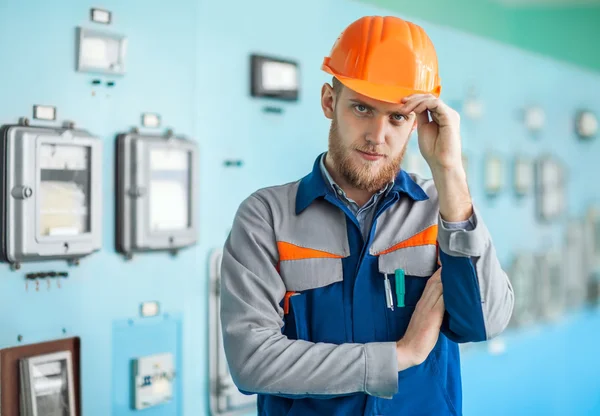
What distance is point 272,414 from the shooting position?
143 centimetres

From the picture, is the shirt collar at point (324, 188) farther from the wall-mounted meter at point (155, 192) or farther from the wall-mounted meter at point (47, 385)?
the wall-mounted meter at point (47, 385)

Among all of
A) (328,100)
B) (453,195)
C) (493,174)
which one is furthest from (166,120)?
(493,174)

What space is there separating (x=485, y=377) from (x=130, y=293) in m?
2.19

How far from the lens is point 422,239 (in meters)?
1.43

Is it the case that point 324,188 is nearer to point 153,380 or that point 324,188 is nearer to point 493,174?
point 153,380

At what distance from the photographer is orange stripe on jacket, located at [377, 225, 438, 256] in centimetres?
142

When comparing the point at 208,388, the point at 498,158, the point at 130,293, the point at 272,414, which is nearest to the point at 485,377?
the point at 498,158

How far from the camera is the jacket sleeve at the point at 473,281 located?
127 cm

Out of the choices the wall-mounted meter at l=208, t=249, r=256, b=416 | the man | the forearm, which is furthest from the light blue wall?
the forearm

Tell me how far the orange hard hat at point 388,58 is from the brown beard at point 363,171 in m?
0.13

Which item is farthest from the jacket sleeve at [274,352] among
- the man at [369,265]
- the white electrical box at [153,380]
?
the white electrical box at [153,380]

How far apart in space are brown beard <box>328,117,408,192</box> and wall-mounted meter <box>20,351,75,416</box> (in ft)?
3.32

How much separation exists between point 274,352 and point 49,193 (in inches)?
36.1

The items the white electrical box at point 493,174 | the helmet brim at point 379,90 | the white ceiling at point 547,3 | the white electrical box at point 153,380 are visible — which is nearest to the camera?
the helmet brim at point 379,90
